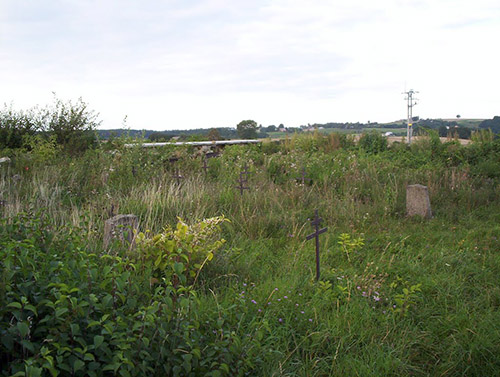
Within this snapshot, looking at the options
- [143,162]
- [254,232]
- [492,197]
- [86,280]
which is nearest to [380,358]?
[86,280]

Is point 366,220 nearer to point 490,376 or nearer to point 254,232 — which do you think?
point 254,232

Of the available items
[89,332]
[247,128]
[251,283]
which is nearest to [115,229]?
[251,283]

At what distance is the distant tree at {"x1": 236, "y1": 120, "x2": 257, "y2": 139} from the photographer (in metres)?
24.9

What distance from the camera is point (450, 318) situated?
3.59 meters

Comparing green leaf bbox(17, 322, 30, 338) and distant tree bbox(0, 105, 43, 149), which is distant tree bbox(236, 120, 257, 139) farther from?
green leaf bbox(17, 322, 30, 338)

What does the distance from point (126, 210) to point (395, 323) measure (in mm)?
3880

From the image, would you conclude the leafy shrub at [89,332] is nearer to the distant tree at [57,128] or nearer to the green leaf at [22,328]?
the green leaf at [22,328]

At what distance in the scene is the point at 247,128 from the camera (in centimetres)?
2503

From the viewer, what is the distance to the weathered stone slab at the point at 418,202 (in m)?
6.88

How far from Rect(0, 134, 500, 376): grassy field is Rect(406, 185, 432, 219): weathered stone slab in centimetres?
25

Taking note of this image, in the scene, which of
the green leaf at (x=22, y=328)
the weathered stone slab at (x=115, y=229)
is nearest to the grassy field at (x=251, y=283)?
the green leaf at (x=22, y=328)

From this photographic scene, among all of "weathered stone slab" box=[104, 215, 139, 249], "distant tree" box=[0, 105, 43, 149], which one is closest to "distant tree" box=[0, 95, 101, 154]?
"distant tree" box=[0, 105, 43, 149]

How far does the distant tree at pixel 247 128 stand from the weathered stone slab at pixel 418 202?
18.1m

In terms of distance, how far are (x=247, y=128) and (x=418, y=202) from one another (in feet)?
61.2
